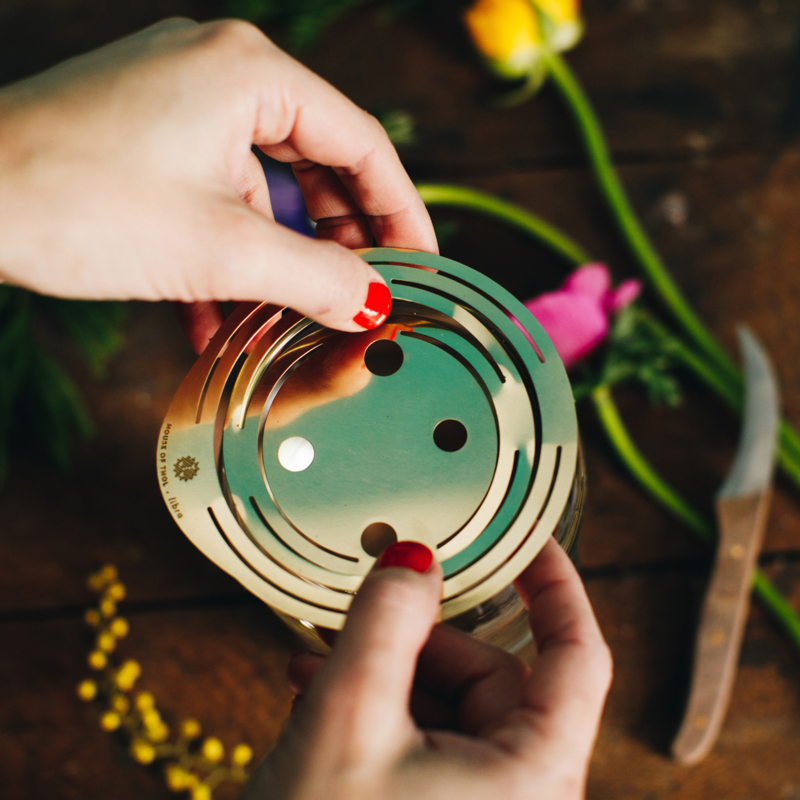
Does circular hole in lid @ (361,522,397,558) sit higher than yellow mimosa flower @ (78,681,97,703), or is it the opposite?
circular hole in lid @ (361,522,397,558)

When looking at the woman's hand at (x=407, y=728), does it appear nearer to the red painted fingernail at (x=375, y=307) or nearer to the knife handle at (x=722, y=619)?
the red painted fingernail at (x=375, y=307)

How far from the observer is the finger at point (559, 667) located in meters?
0.30

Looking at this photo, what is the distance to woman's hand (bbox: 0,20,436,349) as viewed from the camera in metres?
0.32

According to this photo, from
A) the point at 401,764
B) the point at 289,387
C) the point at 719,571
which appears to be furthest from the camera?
the point at 719,571

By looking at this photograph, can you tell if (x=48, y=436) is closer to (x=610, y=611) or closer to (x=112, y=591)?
(x=112, y=591)

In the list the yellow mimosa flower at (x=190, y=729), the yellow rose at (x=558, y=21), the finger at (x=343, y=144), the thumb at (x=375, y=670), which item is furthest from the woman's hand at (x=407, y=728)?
the yellow rose at (x=558, y=21)

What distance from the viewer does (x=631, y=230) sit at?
24.8 inches

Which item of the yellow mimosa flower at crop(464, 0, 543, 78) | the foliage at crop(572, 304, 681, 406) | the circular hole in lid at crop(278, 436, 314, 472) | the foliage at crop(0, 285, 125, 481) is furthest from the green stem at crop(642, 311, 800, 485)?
the foliage at crop(0, 285, 125, 481)

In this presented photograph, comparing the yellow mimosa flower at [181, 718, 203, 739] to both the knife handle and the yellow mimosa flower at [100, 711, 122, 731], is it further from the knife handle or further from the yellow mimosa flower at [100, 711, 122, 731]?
the knife handle

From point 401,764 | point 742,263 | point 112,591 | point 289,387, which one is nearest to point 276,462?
point 289,387

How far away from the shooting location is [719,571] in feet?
1.86

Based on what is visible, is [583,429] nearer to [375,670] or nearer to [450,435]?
[450,435]

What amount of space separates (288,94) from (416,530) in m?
0.25

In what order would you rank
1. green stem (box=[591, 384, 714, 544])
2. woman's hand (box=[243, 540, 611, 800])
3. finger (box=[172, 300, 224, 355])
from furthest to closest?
green stem (box=[591, 384, 714, 544])
finger (box=[172, 300, 224, 355])
woman's hand (box=[243, 540, 611, 800])
